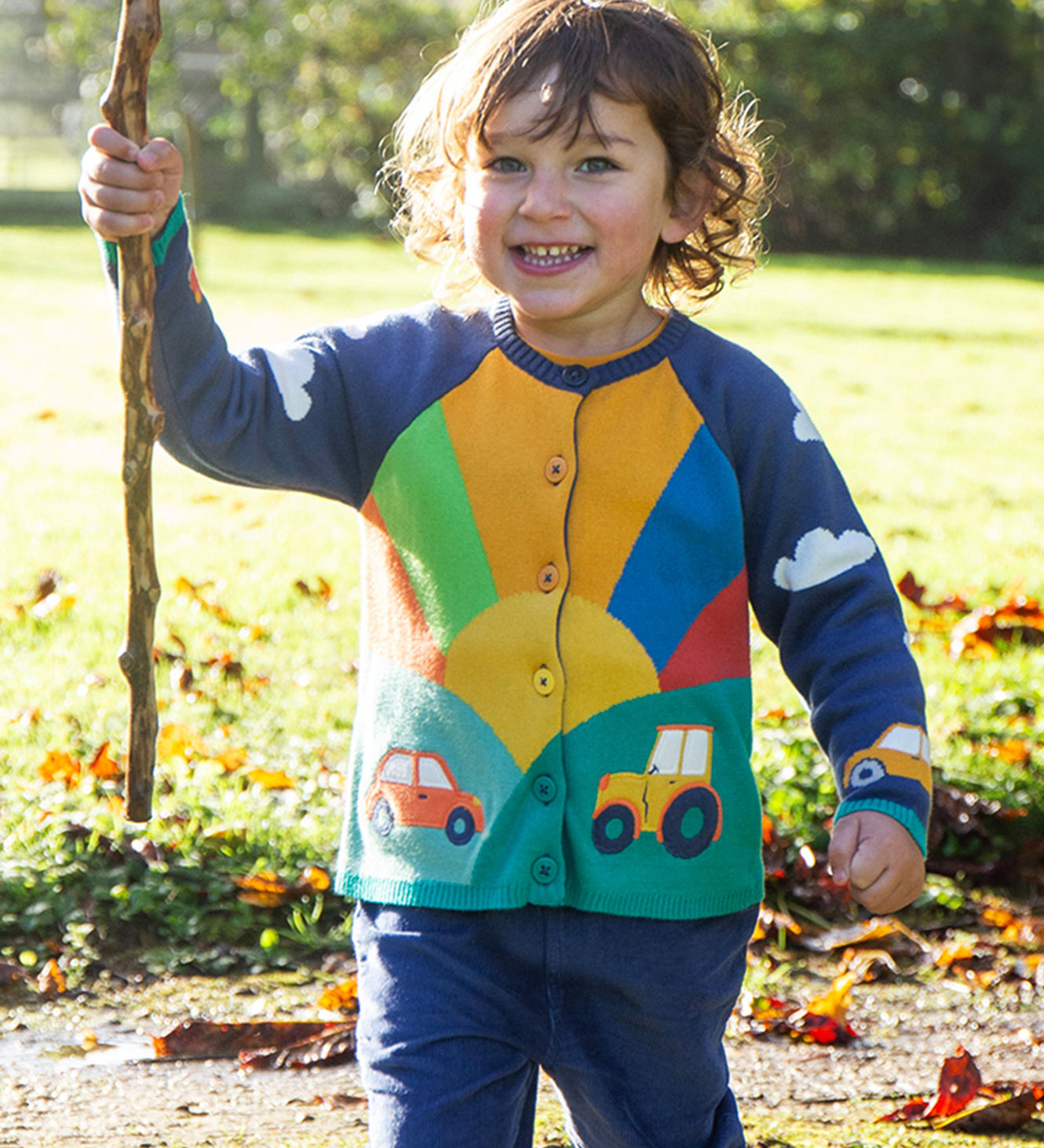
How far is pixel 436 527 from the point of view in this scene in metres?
2.08

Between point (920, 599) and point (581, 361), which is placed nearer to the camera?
point (581, 361)

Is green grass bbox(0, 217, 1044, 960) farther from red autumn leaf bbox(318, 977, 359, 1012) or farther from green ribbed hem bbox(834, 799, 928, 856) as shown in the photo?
green ribbed hem bbox(834, 799, 928, 856)

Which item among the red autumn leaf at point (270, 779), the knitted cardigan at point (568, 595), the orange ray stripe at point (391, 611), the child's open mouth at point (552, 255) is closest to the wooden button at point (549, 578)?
the knitted cardigan at point (568, 595)

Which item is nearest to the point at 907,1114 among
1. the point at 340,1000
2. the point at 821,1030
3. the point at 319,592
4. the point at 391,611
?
the point at 821,1030

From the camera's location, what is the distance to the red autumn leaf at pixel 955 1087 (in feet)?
8.46

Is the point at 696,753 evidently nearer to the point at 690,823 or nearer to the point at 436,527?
the point at 690,823

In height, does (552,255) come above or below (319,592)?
above

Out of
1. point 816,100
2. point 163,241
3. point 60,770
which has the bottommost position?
point 60,770

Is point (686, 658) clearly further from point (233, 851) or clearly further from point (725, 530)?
point (233, 851)

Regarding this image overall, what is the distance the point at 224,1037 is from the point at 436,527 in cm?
114

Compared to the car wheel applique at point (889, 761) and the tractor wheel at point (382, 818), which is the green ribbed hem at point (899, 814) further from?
the tractor wheel at point (382, 818)

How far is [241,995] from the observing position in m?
2.93

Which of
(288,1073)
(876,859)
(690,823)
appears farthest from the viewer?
(288,1073)

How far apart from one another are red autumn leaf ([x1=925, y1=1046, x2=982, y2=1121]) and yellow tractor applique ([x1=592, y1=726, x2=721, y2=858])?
799mm
